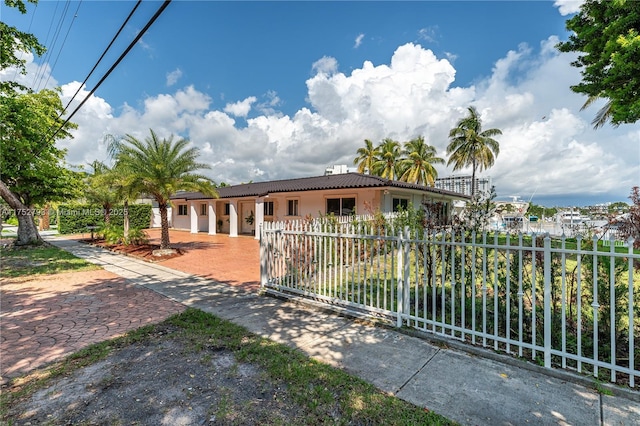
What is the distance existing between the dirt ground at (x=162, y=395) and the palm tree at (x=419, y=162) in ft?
116

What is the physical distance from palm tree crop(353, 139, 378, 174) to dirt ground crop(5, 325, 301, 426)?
123 feet

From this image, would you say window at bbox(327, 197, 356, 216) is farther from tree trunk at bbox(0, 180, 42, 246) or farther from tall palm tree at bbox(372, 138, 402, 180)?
tall palm tree at bbox(372, 138, 402, 180)

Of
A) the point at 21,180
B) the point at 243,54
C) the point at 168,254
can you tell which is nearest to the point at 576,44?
the point at 243,54

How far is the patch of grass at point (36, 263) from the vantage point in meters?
9.37

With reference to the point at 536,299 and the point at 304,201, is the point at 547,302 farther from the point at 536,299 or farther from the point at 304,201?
the point at 304,201

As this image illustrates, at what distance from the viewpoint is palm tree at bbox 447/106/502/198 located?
3250 centimetres

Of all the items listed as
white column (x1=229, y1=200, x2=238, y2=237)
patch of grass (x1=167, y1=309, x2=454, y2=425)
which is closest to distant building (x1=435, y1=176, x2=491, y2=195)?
white column (x1=229, y1=200, x2=238, y2=237)

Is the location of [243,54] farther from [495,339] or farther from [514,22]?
[495,339]

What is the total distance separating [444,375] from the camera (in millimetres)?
3344

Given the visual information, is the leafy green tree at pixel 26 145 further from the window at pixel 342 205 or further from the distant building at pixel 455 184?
the distant building at pixel 455 184

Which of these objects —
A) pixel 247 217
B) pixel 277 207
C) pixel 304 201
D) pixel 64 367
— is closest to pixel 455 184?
pixel 304 201

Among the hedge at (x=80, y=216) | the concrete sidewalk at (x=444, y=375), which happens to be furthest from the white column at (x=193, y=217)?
the concrete sidewalk at (x=444, y=375)

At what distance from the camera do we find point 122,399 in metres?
2.92

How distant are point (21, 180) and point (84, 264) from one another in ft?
27.1
